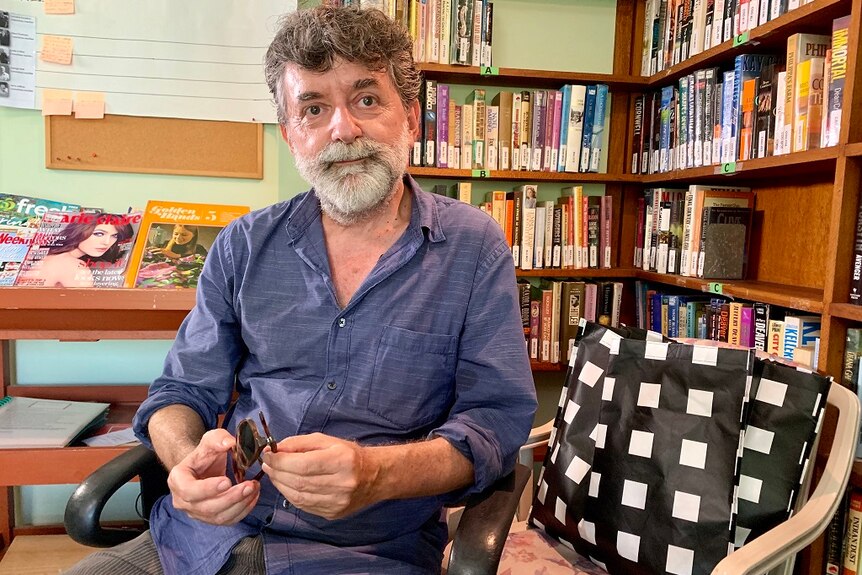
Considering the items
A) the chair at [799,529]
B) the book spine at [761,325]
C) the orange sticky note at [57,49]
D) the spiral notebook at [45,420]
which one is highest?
the orange sticky note at [57,49]

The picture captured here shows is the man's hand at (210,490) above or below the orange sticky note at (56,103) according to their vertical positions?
below

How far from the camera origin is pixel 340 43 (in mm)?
1137

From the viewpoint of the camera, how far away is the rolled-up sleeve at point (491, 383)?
104cm

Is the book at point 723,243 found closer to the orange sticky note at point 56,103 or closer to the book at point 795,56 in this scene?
the book at point 795,56

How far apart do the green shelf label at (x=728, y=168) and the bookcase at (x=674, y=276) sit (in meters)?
0.01

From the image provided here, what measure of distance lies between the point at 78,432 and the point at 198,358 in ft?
2.75

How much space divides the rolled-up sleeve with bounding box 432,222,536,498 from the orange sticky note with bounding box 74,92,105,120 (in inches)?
65.0

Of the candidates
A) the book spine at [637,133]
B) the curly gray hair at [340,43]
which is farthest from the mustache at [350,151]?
the book spine at [637,133]

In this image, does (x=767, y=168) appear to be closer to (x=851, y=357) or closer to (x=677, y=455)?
(x=851, y=357)

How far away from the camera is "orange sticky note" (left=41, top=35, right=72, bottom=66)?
2055 millimetres

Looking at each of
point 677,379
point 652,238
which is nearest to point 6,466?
point 677,379

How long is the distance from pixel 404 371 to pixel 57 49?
183cm

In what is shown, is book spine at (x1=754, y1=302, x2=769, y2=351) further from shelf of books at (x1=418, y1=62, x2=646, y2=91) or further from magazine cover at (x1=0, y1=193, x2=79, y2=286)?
magazine cover at (x1=0, y1=193, x2=79, y2=286)

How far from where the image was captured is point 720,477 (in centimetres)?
116
